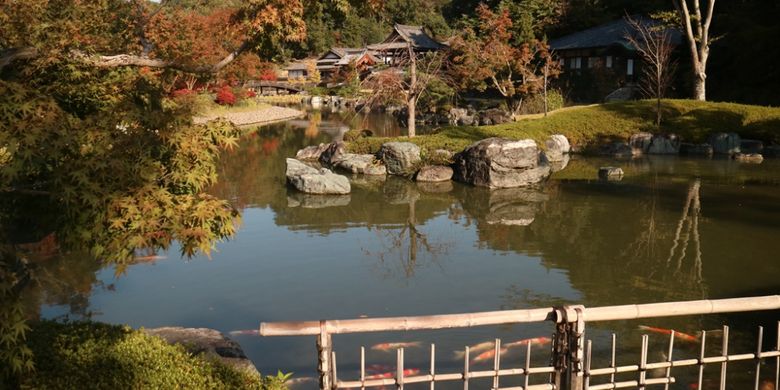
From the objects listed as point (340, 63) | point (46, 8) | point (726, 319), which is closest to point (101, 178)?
point (46, 8)

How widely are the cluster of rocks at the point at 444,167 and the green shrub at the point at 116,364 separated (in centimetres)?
1333

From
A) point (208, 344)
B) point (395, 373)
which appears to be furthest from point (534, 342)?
point (208, 344)

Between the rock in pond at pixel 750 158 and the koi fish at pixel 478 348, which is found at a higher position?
the rock in pond at pixel 750 158

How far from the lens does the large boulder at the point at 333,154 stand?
80.7 feet

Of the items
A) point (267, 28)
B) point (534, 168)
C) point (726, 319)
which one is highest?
point (267, 28)

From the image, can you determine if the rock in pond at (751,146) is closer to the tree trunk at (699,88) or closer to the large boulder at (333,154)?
the tree trunk at (699,88)

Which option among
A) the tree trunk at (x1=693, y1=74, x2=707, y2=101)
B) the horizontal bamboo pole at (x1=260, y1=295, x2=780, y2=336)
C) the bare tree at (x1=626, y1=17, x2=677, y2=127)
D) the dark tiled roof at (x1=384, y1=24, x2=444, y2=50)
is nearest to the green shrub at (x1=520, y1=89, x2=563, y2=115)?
the bare tree at (x1=626, y1=17, x2=677, y2=127)

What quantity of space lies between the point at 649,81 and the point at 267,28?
107ft

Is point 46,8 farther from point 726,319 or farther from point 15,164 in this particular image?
point 726,319

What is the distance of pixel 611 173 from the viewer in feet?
70.5

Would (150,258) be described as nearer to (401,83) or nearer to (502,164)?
(502,164)

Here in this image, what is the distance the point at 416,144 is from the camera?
2317 centimetres

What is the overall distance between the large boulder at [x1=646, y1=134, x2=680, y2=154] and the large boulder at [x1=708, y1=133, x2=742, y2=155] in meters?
1.38

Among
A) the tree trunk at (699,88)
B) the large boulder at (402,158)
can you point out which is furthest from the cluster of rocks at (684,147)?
the large boulder at (402,158)
